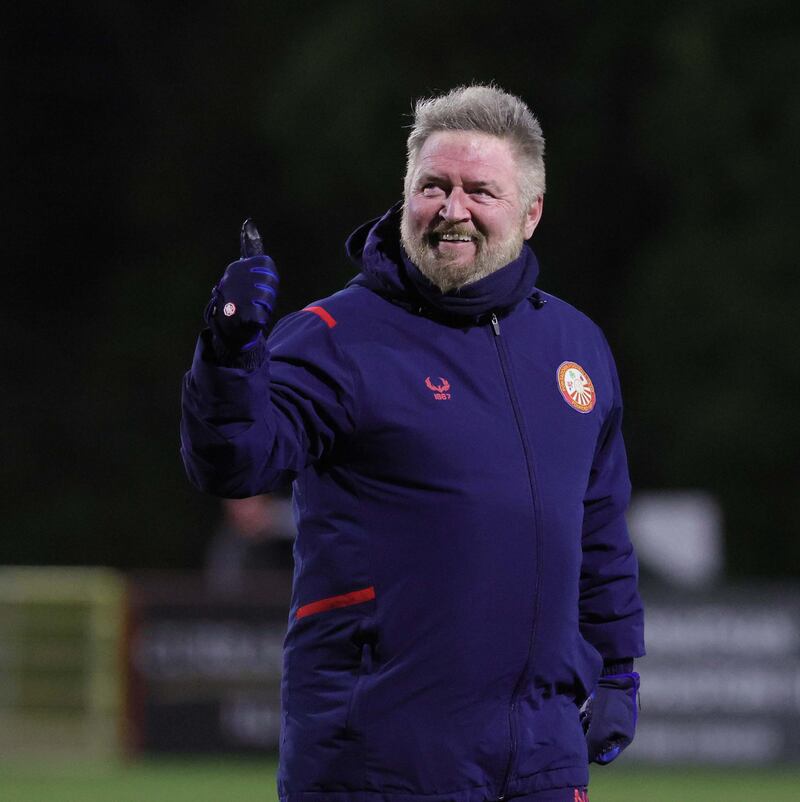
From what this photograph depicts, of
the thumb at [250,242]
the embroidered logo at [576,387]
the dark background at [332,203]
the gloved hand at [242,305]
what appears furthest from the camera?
the dark background at [332,203]

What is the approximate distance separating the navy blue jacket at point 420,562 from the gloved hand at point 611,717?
0.98ft

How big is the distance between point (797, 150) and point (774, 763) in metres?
12.3

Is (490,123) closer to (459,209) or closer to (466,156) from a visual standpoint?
(466,156)

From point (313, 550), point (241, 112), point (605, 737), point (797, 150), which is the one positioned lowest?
point (605, 737)

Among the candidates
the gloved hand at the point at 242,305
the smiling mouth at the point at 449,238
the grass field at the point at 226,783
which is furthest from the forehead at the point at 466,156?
the grass field at the point at 226,783

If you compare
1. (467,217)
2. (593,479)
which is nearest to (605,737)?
(593,479)

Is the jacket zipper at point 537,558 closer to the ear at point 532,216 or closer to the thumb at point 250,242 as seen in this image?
the ear at point 532,216

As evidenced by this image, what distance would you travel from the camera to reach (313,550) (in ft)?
12.1

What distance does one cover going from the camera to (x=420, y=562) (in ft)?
11.8

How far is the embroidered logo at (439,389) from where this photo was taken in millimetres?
3695

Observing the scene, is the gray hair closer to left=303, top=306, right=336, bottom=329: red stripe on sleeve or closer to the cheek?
the cheek

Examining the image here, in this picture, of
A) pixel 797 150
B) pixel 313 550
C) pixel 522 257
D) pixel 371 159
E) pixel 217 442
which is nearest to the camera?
pixel 217 442

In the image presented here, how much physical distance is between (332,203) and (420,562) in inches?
914

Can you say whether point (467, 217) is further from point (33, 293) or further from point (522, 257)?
point (33, 293)
